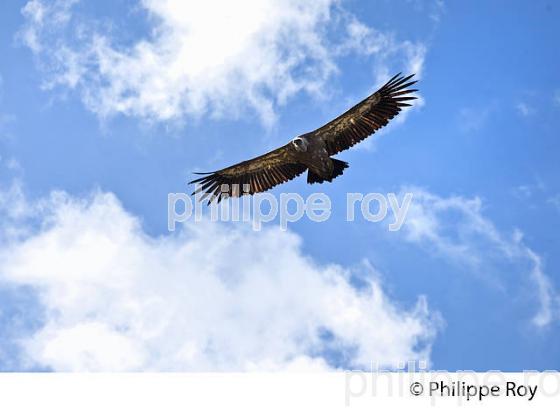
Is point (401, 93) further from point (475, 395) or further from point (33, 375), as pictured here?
point (33, 375)

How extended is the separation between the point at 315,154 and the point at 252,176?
256 centimetres

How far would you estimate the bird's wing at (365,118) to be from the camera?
1972cm

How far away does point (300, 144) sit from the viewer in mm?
20344

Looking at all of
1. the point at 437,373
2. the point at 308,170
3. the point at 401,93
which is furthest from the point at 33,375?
the point at 401,93

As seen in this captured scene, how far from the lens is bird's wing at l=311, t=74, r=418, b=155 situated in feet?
64.7

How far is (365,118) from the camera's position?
66.8ft

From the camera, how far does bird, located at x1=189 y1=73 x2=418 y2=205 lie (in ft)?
65.5

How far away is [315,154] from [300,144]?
1.58 ft

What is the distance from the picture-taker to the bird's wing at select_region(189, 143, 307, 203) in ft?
70.9

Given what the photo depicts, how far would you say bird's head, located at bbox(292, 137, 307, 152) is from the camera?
20.3 m

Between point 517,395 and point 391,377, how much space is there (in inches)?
93.4

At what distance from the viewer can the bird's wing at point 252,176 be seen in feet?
70.9

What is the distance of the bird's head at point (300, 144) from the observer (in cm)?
2031

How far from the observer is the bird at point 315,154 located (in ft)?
65.5
